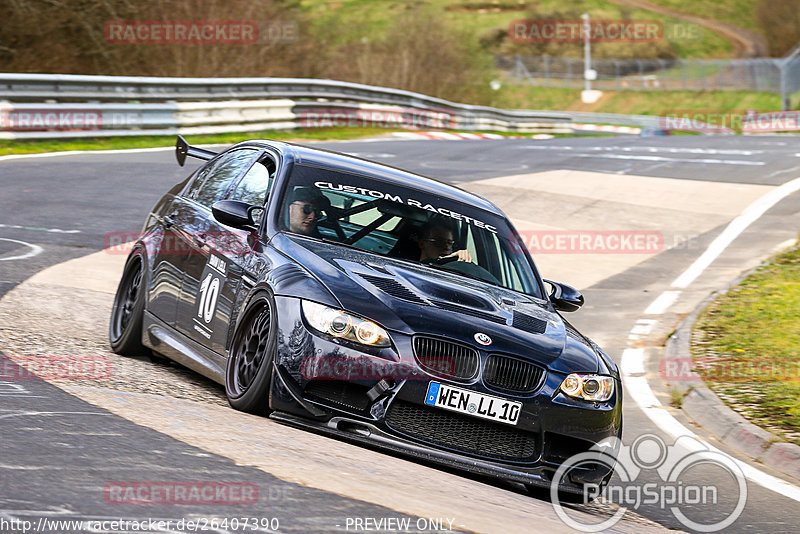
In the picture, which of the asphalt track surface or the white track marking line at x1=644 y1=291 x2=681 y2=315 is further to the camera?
the white track marking line at x1=644 y1=291 x2=681 y2=315

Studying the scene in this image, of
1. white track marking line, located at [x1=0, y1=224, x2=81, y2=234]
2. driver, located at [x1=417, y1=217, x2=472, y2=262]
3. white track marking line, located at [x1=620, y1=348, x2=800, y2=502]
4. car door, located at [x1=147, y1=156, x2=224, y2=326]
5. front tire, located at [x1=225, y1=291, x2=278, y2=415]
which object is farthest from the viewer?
white track marking line, located at [x1=0, y1=224, x2=81, y2=234]

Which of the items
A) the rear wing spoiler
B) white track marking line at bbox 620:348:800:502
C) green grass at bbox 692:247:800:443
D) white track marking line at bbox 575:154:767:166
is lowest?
white track marking line at bbox 620:348:800:502

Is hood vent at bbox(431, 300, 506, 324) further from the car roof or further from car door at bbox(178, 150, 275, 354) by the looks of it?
the car roof

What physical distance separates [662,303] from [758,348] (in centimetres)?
256

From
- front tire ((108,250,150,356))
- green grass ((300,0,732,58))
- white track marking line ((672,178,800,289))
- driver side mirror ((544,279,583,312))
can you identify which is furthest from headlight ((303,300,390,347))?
green grass ((300,0,732,58))

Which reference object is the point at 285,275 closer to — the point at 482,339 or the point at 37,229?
the point at 482,339

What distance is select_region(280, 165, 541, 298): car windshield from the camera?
6953mm

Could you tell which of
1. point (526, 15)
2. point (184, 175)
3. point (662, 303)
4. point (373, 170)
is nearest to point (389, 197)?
point (373, 170)

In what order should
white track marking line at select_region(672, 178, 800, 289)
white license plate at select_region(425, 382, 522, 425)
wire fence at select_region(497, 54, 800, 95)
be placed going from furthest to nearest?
wire fence at select_region(497, 54, 800, 95)
white track marking line at select_region(672, 178, 800, 289)
white license plate at select_region(425, 382, 522, 425)

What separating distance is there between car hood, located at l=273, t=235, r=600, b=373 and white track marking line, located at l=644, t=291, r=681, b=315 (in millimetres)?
5385

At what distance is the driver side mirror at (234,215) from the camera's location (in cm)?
688

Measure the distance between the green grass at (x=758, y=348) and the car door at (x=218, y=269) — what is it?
3661mm

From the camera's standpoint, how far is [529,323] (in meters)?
6.36

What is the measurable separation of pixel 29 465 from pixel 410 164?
16952 mm
